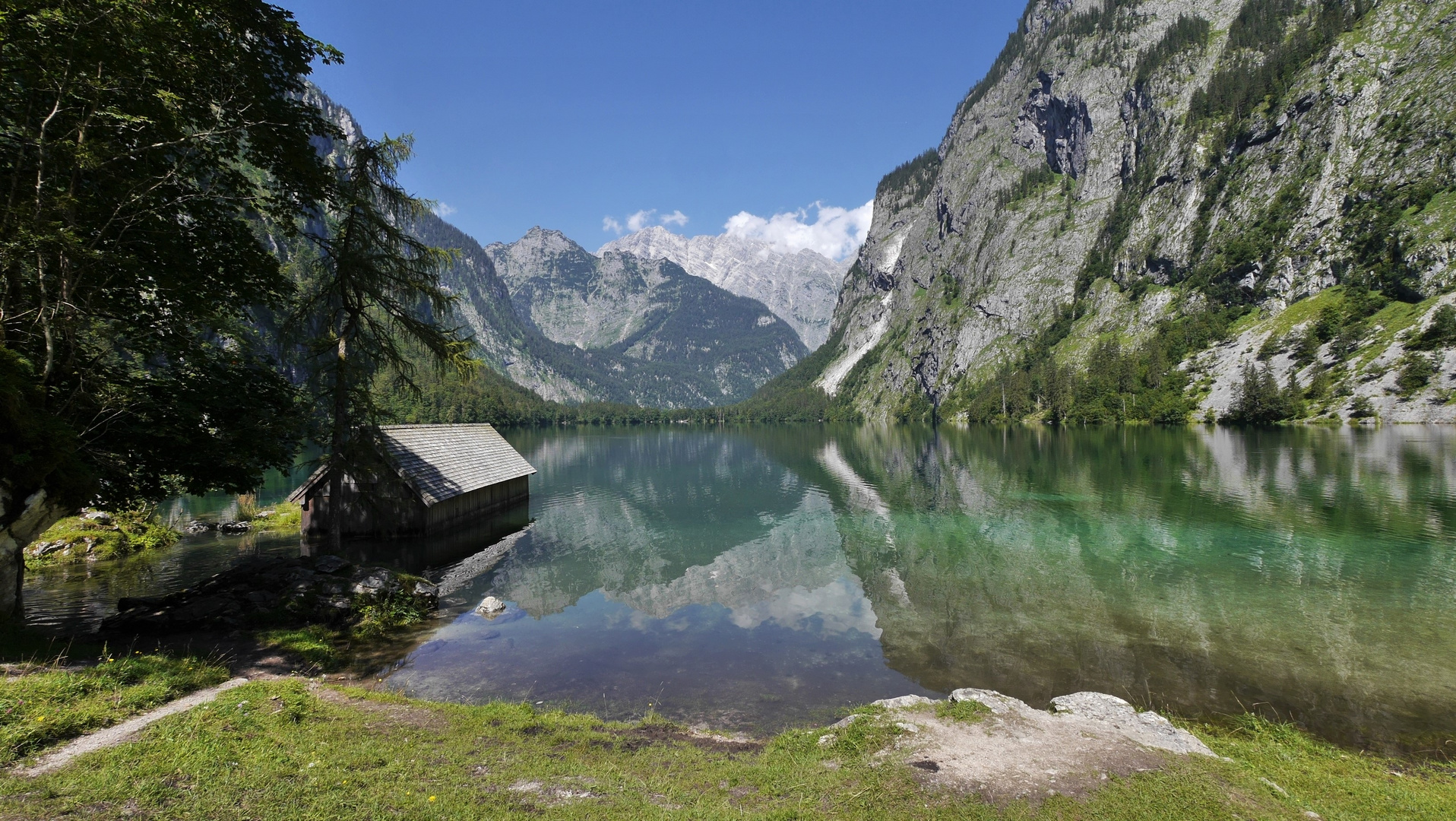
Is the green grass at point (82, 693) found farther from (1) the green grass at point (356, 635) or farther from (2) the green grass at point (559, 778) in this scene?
(1) the green grass at point (356, 635)

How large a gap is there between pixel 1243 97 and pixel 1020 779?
237376 millimetres

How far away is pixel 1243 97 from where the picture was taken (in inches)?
6737

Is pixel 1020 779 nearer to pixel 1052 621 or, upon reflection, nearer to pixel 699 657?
pixel 699 657

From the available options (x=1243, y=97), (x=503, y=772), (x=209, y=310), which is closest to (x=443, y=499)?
A: (x=209, y=310)

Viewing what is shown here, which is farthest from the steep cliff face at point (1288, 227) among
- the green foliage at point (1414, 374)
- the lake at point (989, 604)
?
the lake at point (989, 604)

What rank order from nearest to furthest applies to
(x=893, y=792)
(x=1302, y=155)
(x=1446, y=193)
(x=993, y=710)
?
(x=893, y=792) → (x=993, y=710) → (x=1446, y=193) → (x=1302, y=155)

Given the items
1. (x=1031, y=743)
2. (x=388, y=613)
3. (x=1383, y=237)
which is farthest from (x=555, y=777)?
(x=1383, y=237)

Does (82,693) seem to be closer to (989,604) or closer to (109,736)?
(109,736)

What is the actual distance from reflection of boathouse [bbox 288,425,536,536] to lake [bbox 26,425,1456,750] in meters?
3.02

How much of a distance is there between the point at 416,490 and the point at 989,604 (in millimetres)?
25145

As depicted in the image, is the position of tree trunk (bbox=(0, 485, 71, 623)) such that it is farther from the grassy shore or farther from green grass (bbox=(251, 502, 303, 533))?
green grass (bbox=(251, 502, 303, 533))

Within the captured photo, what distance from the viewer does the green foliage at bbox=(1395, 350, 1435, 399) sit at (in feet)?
300

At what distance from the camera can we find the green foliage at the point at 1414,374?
9138 cm

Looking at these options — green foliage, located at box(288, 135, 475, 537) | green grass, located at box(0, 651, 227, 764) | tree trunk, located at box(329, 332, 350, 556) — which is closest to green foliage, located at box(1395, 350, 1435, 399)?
green foliage, located at box(288, 135, 475, 537)
